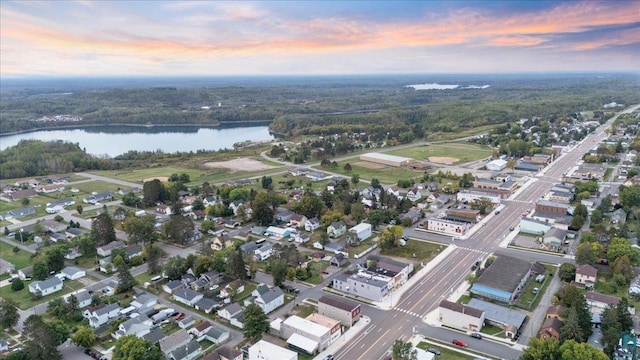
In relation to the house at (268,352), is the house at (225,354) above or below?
below

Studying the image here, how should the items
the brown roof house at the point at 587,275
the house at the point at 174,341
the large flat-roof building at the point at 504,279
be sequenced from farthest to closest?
1. the brown roof house at the point at 587,275
2. the large flat-roof building at the point at 504,279
3. the house at the point at 174,341

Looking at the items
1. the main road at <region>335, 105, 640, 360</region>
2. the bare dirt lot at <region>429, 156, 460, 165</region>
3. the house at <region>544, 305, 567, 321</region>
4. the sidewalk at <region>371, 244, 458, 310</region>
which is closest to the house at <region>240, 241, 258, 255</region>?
the sidewalk at <region>371, 244, 458, 310</region>

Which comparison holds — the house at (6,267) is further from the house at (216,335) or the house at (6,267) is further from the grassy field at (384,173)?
the grassy field at (384,173)

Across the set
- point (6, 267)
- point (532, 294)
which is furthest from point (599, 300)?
point (6, 267)

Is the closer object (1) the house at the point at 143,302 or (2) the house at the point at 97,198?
(1) the house at the point at 143,302

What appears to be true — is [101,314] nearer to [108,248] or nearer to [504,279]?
[108,248]

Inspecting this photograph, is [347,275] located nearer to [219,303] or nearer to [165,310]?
[219,303]

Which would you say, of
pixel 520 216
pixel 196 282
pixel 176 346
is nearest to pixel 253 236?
pixel 196 282

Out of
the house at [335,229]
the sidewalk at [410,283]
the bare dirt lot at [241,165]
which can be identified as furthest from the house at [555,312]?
the bare dirt lot at [241,165]

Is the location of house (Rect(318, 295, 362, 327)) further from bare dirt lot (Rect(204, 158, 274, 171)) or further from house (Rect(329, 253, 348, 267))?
bare dirt lot (Rect(204, 158, 274, 171))
